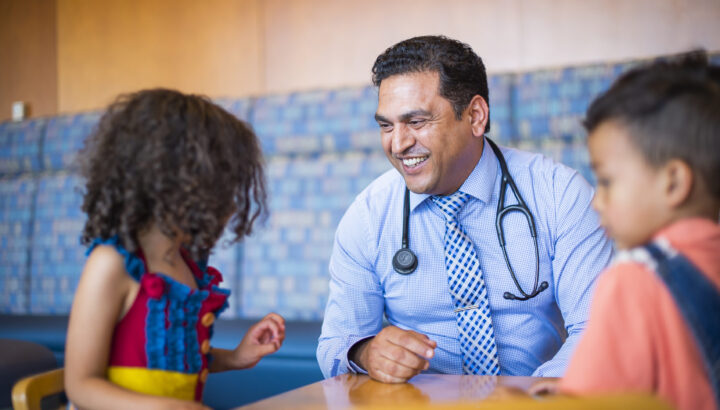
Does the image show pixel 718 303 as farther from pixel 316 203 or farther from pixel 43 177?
pixel 43 177

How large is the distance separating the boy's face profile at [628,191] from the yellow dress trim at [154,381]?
28.2 inches

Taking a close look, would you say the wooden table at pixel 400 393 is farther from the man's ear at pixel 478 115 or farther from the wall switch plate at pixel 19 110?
the wall switch plate at pixel 19 110

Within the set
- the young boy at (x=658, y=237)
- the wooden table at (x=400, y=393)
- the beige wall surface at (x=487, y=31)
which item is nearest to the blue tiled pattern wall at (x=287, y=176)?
the beige wall surface at (x=487, y=31)

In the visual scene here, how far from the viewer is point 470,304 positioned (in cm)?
159

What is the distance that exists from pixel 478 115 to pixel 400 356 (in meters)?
0.82

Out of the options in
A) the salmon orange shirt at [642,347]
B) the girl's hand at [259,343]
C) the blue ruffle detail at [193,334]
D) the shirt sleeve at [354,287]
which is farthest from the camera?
the shirt sleeve at [354,287]

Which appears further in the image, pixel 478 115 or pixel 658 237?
pixel 478 115

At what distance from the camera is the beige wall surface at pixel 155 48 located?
3955 mm

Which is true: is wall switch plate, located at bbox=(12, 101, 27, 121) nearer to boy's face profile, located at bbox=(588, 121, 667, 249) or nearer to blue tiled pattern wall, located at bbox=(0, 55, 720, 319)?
blue tiled pattern wall, located at bbox=(0, 55, 720, 319)

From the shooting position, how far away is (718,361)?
672 mm

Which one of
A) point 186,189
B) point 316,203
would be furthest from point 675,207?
point 316,203

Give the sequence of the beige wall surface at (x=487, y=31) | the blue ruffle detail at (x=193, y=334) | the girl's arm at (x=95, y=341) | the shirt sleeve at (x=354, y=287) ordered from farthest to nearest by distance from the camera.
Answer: the beige wall surface at (x=487, y=31), the shirt sleeve at (x=354, y=287), the blue ruffle detail at (x=193, y=334), the girl's arm at (x=95, y=341)

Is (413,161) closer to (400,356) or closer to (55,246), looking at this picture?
(400,356)

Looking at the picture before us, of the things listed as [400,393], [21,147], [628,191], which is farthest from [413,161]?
[21,147]
